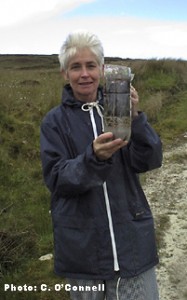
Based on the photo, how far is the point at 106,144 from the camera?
1.81 metres

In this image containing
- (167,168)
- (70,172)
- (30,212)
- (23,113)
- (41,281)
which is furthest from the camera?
(23,113)

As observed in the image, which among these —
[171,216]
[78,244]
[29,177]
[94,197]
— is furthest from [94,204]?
[29,177]

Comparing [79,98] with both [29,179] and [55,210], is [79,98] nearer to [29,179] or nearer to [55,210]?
[55,210]

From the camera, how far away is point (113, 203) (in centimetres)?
211

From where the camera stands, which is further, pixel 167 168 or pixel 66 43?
pixel 167 168

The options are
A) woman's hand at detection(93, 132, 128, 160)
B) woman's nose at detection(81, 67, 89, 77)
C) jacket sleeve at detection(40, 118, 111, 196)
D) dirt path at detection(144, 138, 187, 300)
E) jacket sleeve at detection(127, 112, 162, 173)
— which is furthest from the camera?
dirt path at detection(144, 138, 187, 300)

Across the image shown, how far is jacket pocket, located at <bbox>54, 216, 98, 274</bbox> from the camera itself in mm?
2100

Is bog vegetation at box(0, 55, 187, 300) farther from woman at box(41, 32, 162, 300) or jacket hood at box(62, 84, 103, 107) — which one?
jacket hood at box(62, 84, 103, 107)

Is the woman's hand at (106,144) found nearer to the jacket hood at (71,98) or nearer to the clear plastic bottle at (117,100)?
the clear plastic bottle at (117,100)

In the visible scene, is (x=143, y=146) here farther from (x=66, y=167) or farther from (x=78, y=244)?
(x=78, y=244)

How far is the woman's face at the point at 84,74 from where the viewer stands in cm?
212

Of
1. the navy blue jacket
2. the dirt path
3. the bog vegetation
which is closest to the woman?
the navy blue jacket

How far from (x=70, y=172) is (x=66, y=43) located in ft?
2.18

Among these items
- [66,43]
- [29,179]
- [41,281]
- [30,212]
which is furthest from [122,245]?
[29,179]
